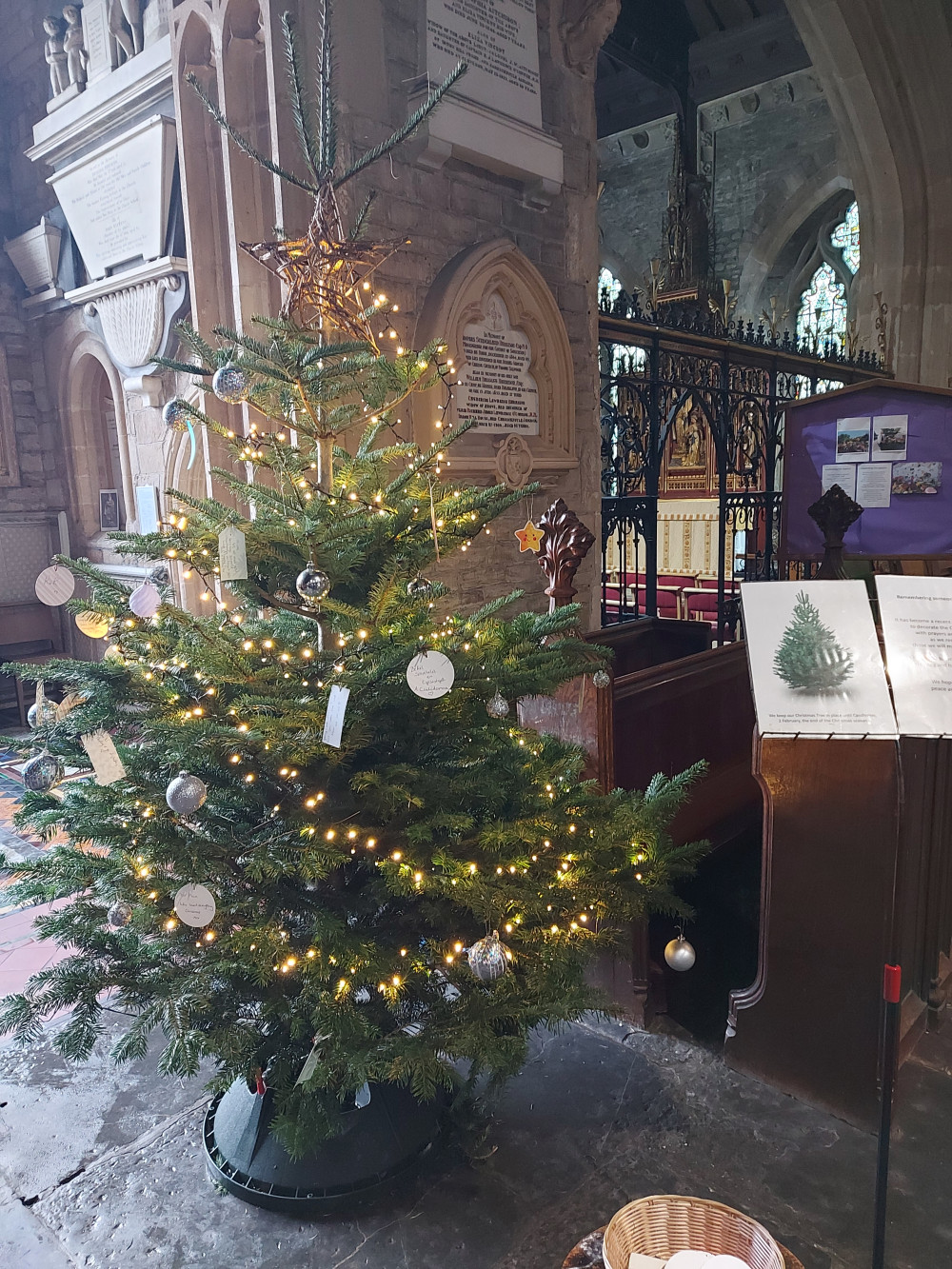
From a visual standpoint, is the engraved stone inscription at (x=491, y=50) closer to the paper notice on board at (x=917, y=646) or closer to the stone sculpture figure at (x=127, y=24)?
the stone sculpture figure at (x=127, y=24)

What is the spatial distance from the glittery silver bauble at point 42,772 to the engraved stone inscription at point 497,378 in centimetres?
277

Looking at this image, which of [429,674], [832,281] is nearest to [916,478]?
[429,674]

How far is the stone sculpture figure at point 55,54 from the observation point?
5.44 meters

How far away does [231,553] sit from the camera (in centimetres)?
142

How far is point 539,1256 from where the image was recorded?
154 centimetres

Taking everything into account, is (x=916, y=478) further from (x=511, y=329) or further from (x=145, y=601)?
(x=145, y=601)

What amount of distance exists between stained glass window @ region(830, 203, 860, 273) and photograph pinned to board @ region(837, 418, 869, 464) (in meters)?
8.15

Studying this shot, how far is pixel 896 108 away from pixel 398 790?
860 centimetres

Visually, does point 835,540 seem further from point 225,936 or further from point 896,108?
point 896,108

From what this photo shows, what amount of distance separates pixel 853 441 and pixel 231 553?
3015 millimetres

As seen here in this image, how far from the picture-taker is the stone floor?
1567 millimetres

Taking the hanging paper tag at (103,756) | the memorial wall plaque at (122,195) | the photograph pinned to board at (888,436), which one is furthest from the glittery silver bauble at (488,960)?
the memorial wall plaque at (122,195)

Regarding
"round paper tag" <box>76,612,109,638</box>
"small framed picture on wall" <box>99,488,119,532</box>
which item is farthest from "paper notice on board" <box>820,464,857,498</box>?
"small framed picture on wall" <box>99,488,119,532</box>

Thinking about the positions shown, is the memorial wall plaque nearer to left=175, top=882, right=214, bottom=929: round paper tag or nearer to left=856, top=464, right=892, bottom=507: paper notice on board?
left=856, top=464, right=892, bottom=507: paper notice on board
